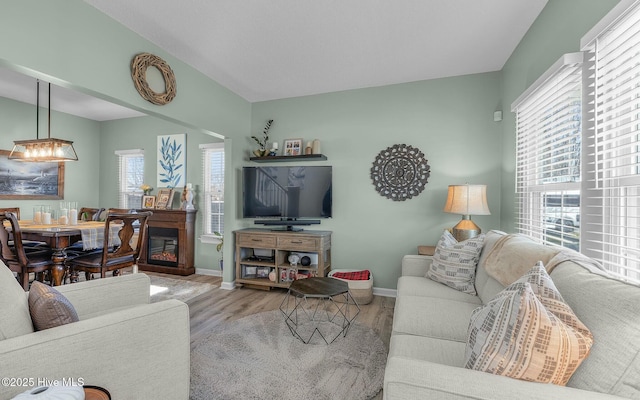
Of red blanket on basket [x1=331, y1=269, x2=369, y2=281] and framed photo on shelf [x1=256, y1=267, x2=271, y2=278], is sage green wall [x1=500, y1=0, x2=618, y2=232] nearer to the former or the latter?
red blanket on basket [x1=331, y1=269, x2=369, y2=281]

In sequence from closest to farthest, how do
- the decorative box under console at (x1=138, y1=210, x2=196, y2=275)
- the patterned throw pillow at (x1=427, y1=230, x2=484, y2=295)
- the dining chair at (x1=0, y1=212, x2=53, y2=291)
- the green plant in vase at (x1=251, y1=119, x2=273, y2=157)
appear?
the patterned throw pillow at (x1=427, y1=230, x2=484, y2=295) < the dining chair at (x1=0, y1=212, x2=53, y2=291) < the green plant in vase at (x1=251, y1=119, x2=273, y2=157) < the decorative box under console at (x1=138, y1=210, x2=196, y2=275)

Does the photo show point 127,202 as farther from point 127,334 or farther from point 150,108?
point 127,334

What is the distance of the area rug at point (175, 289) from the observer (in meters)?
3.38

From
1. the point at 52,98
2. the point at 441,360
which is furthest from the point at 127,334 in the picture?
the point at 52,98

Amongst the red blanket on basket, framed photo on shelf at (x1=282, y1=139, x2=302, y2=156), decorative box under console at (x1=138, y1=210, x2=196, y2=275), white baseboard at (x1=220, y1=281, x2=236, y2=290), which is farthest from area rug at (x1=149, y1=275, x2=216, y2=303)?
framed photo on shelf at (x1=282, y1=139, x2=302, y2=156)

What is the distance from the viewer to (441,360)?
49.1 inches

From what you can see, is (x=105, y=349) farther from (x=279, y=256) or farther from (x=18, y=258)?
(x=279, y=256)

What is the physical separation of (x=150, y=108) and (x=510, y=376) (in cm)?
308

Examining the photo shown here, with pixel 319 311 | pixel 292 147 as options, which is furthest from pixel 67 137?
pixel 319 311

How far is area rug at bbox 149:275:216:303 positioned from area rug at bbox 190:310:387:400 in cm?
116

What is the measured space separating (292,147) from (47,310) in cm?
305

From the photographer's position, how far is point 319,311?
295cm

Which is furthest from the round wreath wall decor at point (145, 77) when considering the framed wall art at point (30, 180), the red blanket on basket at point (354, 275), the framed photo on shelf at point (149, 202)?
the framed wall art at point (30, 180)

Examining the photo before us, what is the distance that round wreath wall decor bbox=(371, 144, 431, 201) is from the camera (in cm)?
334
